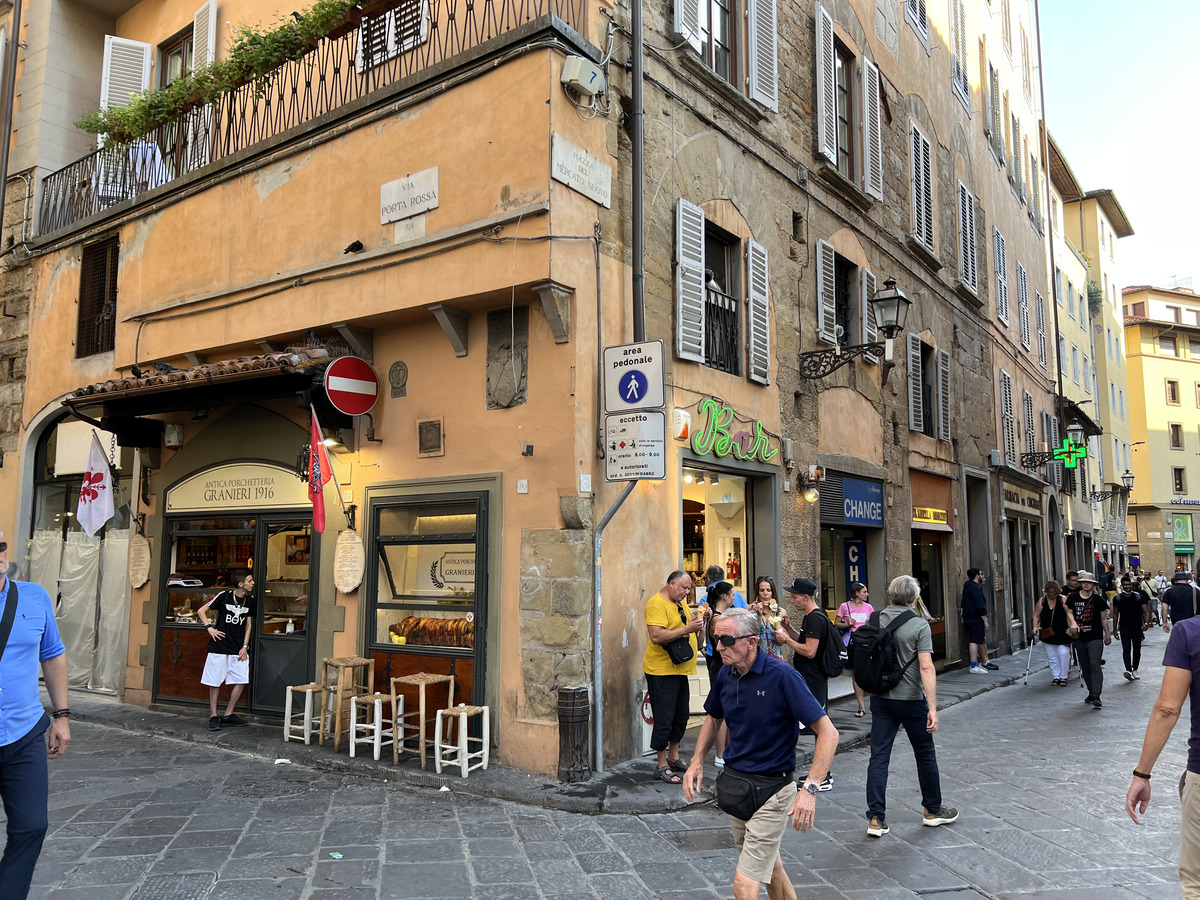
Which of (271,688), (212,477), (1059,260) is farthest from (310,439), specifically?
(1059,260)

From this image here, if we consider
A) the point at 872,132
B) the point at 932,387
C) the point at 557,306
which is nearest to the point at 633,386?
the point at 557,306

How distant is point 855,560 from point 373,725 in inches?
301

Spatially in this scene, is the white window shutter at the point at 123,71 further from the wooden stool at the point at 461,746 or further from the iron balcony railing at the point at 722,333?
the wooden stool at the point at 461,746

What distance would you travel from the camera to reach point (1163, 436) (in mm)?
45719

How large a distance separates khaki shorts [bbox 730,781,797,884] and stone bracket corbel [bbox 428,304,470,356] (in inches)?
213

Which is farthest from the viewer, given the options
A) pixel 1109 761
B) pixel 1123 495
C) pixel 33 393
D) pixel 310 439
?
pixel 1123 495

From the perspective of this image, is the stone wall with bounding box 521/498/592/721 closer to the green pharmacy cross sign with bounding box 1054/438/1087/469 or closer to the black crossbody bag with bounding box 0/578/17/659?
the black crossbody bag with bounding box 0/578/17/659

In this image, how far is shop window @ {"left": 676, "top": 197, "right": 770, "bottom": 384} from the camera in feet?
29.9

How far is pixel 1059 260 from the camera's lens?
2867 cm

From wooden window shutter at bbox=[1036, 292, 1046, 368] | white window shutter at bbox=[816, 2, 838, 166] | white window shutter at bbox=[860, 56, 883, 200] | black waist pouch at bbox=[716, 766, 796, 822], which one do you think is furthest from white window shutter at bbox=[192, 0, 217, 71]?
wooden window shutter at bbox=[1036, 292, 1046, 368]

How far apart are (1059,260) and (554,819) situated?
28.2 metres

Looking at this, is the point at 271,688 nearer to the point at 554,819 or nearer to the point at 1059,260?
the point at 554,819

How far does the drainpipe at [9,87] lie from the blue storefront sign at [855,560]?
13163mm

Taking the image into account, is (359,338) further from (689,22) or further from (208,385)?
(689,22)
